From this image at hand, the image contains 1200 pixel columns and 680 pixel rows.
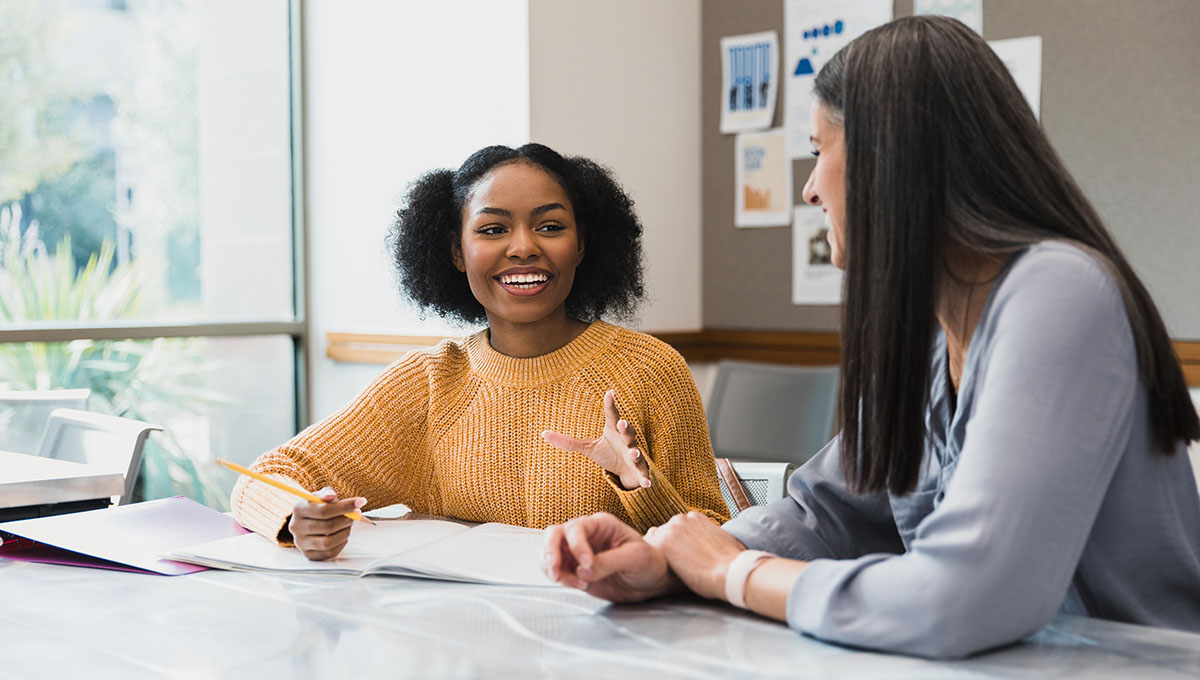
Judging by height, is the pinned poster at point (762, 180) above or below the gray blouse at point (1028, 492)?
above

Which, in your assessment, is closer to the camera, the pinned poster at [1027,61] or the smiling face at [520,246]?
the smiling face at [520,246]

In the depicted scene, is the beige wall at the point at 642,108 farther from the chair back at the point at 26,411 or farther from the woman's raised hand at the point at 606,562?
the woman's raised hand at the point at 606,562

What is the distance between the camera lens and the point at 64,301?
3096 millimetres

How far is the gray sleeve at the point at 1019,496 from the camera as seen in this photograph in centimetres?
86

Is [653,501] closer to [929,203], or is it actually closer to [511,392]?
[511,392]

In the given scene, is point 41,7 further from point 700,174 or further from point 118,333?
point 700,174

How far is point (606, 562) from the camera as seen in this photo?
3.36 feet

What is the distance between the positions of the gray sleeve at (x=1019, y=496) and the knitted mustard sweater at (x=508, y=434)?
2.33 ft

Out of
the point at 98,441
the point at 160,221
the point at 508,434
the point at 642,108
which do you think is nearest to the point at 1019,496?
the point at 508,434

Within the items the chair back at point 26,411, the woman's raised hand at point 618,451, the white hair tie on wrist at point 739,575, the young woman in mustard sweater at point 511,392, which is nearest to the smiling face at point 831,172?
the white hair tie on wrist at point 739,575

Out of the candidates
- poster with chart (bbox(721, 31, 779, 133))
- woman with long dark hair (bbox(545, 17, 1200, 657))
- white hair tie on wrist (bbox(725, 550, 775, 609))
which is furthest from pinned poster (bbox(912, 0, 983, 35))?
white hair tie on wrist (bbox(725, 550, 775, 609))

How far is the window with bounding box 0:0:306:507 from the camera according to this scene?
3.04m

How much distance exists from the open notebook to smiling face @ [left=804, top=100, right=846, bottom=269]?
18.3 inches

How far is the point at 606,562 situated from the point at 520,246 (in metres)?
0.74
